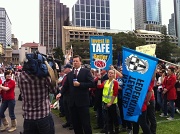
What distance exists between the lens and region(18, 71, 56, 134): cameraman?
3422mm

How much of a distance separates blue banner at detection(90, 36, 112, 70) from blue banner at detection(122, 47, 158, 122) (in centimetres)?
182

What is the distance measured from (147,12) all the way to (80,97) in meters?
188

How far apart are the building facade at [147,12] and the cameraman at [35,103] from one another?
17998 centimetres

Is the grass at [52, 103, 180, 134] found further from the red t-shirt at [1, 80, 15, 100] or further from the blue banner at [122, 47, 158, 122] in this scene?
the red t-shirt at [1, 80, 15, 100]

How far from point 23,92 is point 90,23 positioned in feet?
555

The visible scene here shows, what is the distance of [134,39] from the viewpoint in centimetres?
6494

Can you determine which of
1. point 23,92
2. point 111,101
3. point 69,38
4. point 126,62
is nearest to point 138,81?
point 126,62

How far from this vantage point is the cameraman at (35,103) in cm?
342

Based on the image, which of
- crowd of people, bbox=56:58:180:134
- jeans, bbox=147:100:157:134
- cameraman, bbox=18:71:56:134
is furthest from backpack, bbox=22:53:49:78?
jeans, bbox=147:100:157:134

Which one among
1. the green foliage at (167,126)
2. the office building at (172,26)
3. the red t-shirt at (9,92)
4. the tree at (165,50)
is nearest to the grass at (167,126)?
the green foliage at (167,126)

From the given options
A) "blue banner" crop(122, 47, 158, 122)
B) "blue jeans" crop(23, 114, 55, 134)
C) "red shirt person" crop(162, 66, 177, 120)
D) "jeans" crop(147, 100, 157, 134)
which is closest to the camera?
"blue jeans" crop(23, 114, 55, 134)

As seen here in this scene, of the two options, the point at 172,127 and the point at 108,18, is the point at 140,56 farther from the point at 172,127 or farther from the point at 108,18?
the point at 108,18

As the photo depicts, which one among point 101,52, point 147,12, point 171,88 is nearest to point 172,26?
point 147,12

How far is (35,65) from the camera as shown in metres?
3.29
